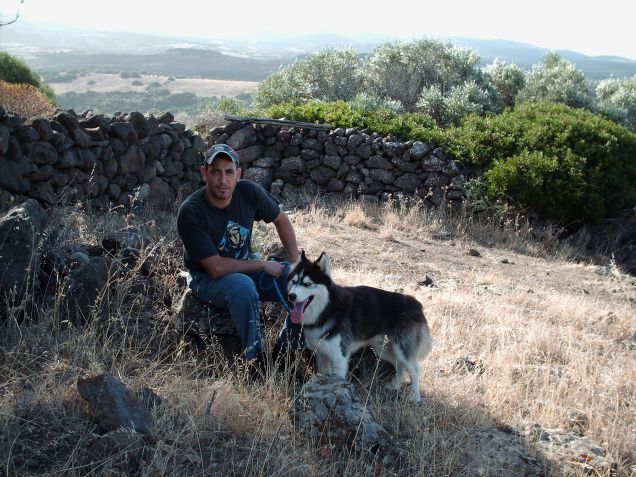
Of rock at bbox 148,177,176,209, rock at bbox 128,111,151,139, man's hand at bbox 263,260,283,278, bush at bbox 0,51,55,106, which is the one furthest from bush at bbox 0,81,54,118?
man's hand at bbox 263,260,283,278

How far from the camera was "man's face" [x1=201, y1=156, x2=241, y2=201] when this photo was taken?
4.98 metres

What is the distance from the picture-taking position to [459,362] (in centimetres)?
579

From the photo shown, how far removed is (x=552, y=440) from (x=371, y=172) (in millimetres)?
9951

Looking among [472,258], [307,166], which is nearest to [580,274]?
[472,258]

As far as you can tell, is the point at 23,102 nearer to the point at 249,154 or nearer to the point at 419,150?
the point at 249,154

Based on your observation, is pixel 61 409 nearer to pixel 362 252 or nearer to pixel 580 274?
pixel 362 252

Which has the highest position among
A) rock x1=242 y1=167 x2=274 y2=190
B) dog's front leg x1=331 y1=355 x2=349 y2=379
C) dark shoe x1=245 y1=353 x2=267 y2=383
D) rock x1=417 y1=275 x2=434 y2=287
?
dog's front leg x1=331 y1=355 x2=349 y2=379

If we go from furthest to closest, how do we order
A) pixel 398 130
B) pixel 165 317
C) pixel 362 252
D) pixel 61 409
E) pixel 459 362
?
pixel 398 130, pixel 362 252, pixel 459 362, pixel 165 317, pixel 61 409

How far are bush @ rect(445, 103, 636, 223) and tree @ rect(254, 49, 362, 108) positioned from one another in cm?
594

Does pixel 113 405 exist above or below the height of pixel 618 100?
below

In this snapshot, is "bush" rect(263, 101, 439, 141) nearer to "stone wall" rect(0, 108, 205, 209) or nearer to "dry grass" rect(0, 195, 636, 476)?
"stone wall" rect(0, 108, 205, 209)

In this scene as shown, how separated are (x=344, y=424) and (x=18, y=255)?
3.15 meters

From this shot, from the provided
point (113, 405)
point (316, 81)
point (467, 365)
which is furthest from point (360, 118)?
point (113, 405)

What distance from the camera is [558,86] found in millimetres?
18672
